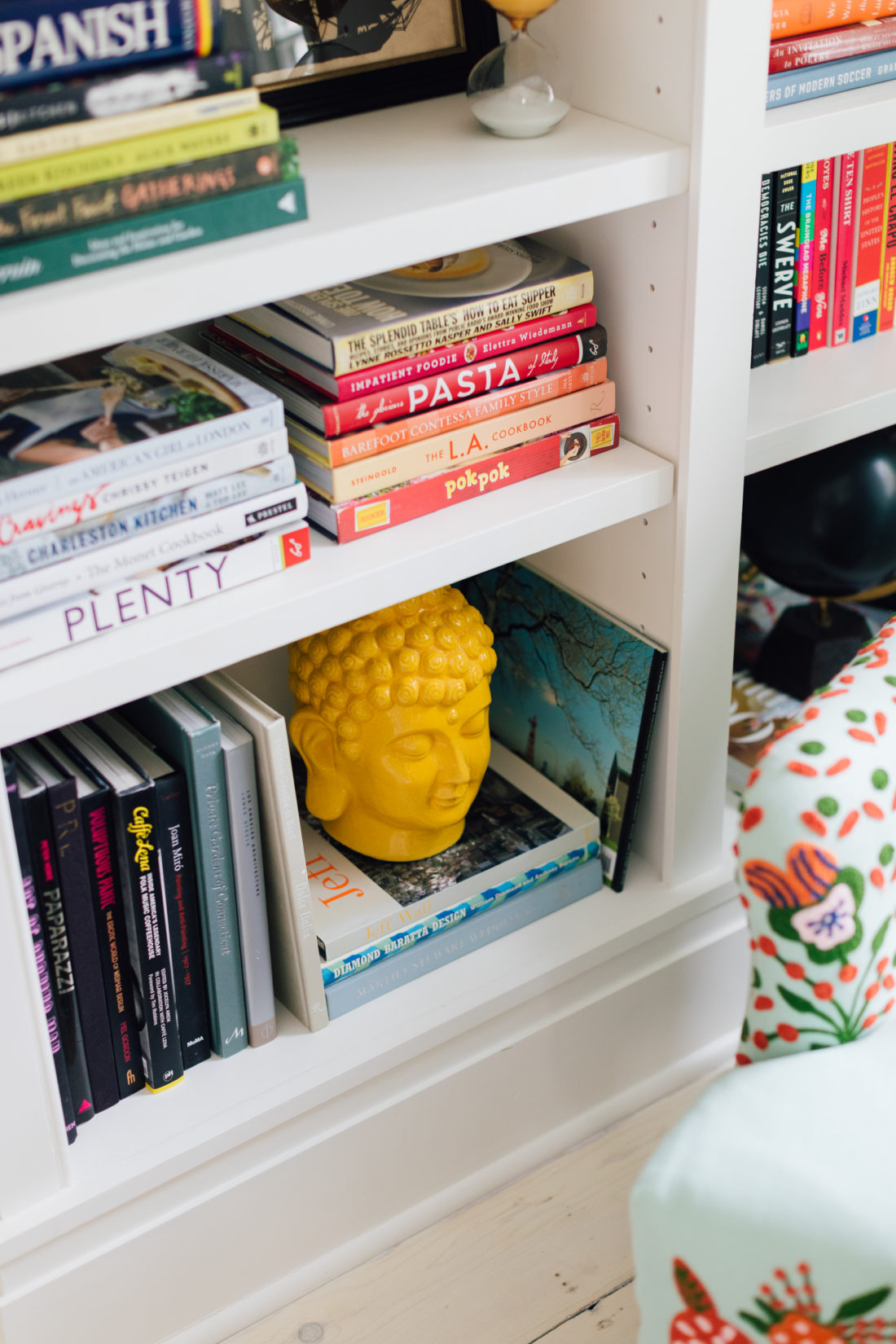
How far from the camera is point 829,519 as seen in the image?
1255 mm

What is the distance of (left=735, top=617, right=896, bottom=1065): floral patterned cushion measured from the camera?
805mm

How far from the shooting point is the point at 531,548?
3.22ft

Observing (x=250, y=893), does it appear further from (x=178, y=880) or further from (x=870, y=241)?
(x=870, y=241)

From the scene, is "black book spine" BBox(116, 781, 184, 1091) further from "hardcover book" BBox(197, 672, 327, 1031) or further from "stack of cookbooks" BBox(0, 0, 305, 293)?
"stack of cookbooks" BBox(0, 0, 305, 293)

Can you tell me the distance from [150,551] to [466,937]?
473 mm

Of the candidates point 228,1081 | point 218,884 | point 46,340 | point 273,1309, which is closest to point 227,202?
point 46,340

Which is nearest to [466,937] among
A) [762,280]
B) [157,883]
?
[157,883]

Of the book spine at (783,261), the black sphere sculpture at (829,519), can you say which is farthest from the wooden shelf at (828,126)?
the black sphere sculpture at (829,519)

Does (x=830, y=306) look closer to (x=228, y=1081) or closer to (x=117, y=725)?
(x=117, y=725)

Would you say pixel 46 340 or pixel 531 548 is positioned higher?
pixel 46 340

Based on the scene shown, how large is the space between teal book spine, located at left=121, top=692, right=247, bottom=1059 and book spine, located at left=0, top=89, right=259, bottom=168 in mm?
392

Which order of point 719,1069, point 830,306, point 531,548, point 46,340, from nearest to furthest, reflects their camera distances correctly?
1. point 46,340
2. point 531,548
3. point 830,306
4. point 719,1069

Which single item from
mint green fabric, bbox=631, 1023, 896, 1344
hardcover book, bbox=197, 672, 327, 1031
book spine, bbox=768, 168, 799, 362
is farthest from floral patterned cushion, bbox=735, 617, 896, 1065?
book spine, bbox=768, 168, 799, 362

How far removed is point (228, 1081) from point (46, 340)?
1.95 feet
